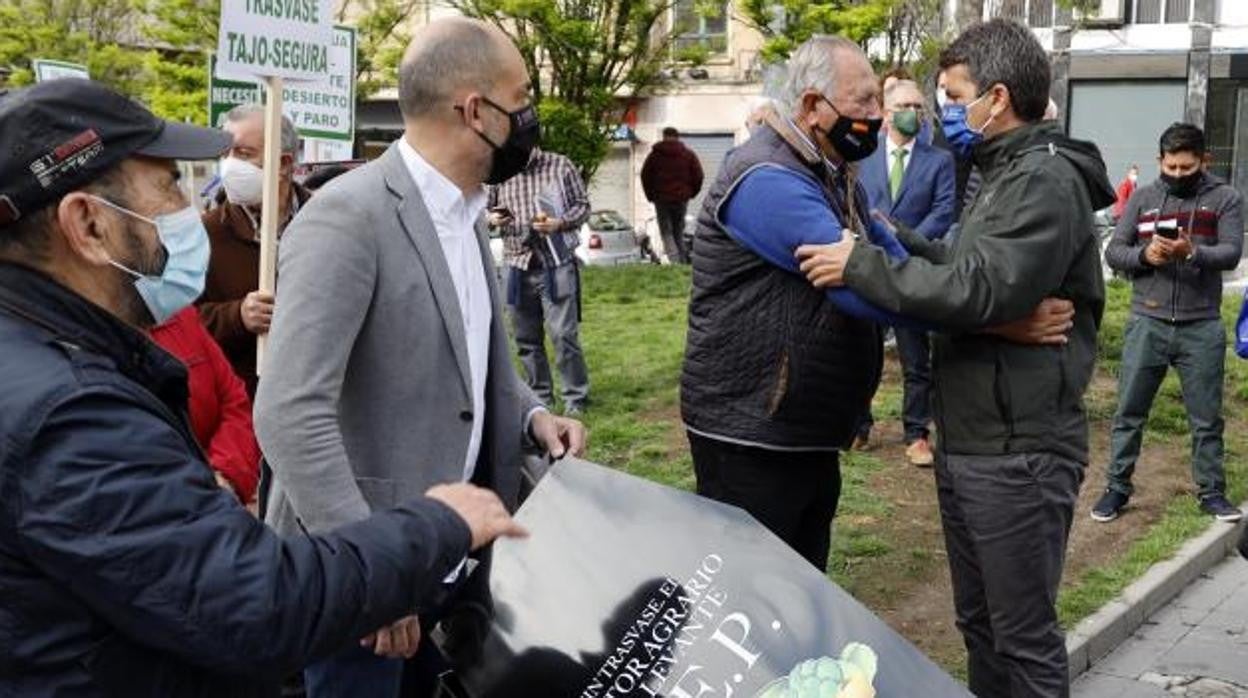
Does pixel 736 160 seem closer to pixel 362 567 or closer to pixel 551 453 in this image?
pixel 551 453

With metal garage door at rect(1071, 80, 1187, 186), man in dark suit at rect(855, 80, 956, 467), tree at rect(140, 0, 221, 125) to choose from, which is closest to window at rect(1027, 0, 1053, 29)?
man in dark suit at rect(855, 80, 956, 467)

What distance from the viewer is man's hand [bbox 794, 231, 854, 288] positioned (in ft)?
10.7

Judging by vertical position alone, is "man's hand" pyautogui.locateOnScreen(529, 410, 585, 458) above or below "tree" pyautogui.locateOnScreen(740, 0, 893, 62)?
below

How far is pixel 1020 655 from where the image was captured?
139 inches

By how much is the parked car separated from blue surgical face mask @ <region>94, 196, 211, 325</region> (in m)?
20.1

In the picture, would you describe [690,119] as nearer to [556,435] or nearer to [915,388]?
[915,388]

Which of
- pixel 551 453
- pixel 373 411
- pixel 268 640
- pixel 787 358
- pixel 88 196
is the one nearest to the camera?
pixel 268 640

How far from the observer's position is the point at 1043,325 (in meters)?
3.36

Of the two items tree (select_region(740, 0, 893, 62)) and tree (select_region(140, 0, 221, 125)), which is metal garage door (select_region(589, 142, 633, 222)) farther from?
tree (select_region(740, 0, 893, 62))

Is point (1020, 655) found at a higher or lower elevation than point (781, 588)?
lower

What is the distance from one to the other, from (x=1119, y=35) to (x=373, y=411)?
103 feet

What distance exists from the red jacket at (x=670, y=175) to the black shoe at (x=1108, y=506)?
12.5 m

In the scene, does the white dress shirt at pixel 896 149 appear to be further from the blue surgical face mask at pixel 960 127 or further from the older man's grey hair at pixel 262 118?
the blue surgical face mask at pixel 960 127

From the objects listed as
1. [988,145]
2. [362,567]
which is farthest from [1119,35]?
[362,567]
